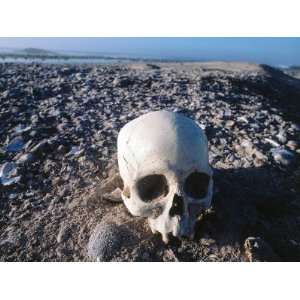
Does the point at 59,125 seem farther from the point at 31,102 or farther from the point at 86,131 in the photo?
the point at 31,102

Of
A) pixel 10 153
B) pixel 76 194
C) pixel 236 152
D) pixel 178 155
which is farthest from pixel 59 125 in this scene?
pixel 178 155

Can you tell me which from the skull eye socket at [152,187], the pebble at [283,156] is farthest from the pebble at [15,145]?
the pebble at [283,156]

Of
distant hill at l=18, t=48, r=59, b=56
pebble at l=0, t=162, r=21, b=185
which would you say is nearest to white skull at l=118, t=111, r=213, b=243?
pebble at l=0, t=162, r=21, b=185

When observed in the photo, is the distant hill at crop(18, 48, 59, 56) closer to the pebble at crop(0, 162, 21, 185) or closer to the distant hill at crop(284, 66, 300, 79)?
the distant hill at crop(284, 66, 300, 79)

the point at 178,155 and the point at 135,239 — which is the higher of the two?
the point at 178,155

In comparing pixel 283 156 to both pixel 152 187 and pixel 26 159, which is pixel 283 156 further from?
pixel 26 159

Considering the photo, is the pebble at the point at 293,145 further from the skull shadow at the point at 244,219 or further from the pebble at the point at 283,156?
the skull shadow at the point at 244,219

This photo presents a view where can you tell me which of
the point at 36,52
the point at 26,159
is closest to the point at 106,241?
the point at 26,159
